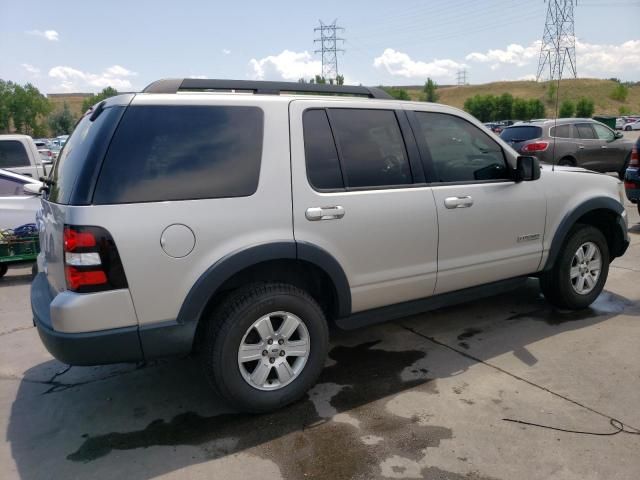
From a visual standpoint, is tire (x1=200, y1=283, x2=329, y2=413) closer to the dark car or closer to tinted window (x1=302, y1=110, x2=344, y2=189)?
tinted window (x1=302, y1=110, x2=344, y2=189)

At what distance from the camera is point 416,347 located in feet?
13.7

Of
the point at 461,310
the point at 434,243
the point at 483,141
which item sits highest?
the point at 483,141

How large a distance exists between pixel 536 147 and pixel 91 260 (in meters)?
11.7

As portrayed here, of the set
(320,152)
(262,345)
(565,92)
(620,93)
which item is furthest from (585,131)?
(565,92)

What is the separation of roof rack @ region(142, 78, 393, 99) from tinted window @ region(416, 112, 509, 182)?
0.43 metres

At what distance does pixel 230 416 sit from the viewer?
3230mm

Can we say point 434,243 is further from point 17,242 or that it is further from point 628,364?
point 17,242

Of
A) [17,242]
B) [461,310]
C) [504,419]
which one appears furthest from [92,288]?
[17,242]

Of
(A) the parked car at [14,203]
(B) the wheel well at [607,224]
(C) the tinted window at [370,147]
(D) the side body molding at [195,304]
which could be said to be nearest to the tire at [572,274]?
(B) the wheel well at [607,224]

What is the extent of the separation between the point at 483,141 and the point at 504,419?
83.4 inches

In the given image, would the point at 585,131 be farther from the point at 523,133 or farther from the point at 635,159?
the point at 635,159

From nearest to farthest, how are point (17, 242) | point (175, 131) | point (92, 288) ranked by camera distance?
point (92, 288), point (175, 131), point (17, 242)

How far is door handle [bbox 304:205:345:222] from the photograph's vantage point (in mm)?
3152

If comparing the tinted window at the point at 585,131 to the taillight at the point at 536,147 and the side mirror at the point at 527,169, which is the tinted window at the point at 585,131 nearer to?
the taillight at the point at 536,147
